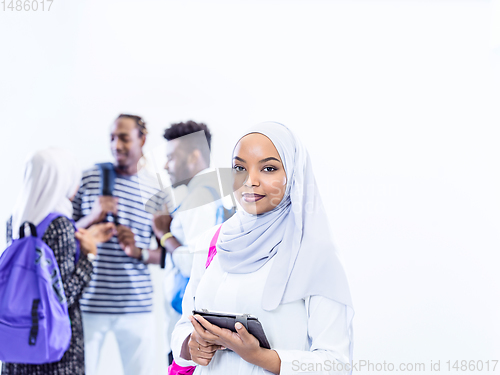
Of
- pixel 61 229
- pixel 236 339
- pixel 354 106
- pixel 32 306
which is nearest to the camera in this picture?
pixel 236 339

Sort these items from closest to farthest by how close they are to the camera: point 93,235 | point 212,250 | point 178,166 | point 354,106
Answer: point 212,250 < point 178,166 < point 93,235 < point 354,106

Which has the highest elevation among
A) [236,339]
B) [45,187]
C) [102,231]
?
[45,187]

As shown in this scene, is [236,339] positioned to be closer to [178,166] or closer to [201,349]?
[201,349]

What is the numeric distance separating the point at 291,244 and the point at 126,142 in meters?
1.58

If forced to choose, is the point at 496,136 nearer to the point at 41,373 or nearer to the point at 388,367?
the point at 388,367

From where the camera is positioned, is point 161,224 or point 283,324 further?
point 161,224

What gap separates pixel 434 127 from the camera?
8.59ft

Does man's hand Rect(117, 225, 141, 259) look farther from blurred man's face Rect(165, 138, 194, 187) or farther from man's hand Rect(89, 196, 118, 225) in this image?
blurred man's face Rect(165, 138, 194, 187)

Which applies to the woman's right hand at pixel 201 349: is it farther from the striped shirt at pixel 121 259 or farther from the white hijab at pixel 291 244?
the striped shirt at pixel 121 259

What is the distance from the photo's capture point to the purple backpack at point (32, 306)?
2.13 m

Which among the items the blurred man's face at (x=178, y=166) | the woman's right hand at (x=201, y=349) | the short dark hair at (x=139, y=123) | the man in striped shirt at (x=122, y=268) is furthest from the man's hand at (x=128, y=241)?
the woman's right hand at (x=201, y=349)

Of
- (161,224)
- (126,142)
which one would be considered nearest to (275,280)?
(161,224)

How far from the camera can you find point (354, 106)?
2631 millimetres

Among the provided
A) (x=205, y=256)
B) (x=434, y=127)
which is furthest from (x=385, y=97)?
(x=205, y=256)
